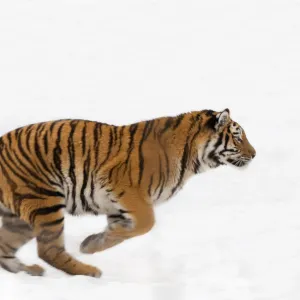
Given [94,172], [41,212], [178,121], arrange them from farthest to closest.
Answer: [178,121]
[94,172]
[41,212]

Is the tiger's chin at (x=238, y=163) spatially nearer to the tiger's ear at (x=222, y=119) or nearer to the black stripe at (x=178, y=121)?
the tiger's ear at (x=222, y=119)

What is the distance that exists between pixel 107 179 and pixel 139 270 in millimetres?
855

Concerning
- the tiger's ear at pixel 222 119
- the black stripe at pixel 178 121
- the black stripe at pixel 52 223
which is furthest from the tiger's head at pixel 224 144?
the black stripe at pixel 52 223

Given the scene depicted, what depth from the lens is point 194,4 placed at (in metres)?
17.0

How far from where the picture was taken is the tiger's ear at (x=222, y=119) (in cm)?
617

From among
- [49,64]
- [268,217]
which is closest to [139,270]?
[268,217]

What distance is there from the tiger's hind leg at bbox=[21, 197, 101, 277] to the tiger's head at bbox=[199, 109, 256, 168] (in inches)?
46.8

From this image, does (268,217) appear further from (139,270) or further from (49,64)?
(49,64)

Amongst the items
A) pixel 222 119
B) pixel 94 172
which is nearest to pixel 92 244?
pixel 94 172

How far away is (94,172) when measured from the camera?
601cm

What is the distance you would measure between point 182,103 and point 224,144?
6606 millimetres

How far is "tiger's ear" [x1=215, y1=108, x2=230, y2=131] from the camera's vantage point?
617 centimetres

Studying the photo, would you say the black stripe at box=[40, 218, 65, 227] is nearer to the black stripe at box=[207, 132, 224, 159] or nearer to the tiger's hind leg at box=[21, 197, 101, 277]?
the tiger's hind leg at box=[21, 197, 101, 277]

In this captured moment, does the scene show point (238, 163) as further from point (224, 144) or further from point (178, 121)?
point (178, 121)
